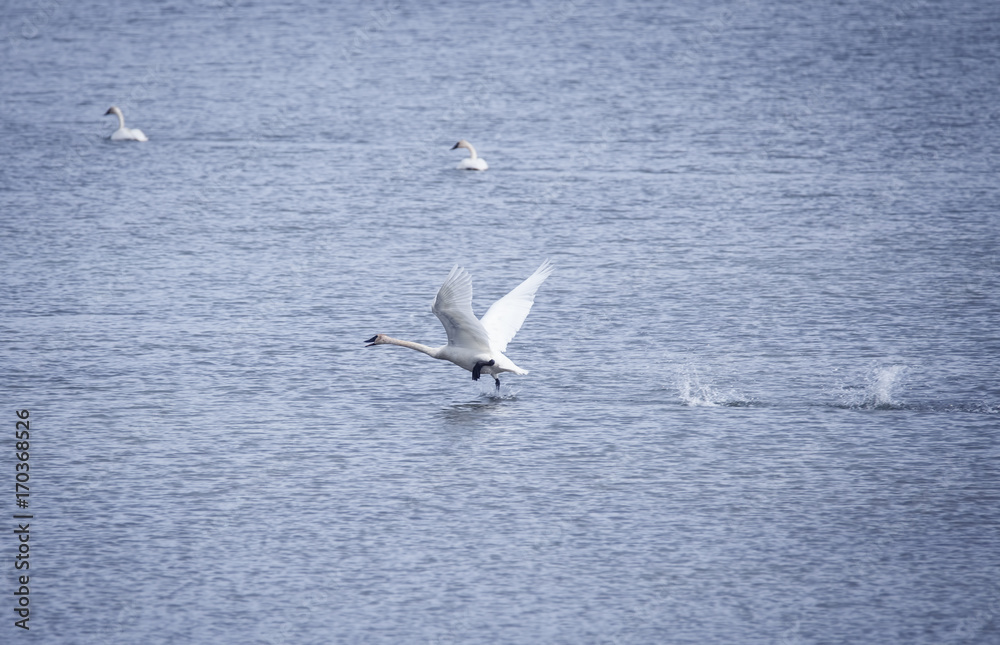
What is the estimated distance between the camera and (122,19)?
2530 inches

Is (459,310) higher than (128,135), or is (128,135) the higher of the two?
(459,310)

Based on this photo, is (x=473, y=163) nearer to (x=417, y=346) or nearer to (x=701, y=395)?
(x=417, y=346)

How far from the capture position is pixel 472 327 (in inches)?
696

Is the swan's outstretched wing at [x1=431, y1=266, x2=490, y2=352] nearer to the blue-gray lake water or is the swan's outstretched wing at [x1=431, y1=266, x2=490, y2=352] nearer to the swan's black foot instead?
the swan's black foot

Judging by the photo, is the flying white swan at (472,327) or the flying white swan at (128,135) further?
the flying white swan at (128,135)

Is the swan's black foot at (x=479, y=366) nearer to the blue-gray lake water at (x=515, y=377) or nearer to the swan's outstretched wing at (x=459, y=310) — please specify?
the swan's outstretched wing at (x=459, y=310)

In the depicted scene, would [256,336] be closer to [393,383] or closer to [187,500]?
[393,383]

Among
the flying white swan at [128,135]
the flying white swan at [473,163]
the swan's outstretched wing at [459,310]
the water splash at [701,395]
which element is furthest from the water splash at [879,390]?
the flying white swan at [128,135]

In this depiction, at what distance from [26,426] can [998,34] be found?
47.1 m

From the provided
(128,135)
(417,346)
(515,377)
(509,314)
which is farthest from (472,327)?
(128,135)

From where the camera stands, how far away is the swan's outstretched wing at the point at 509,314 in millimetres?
18453

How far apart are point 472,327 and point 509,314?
1.31 metres

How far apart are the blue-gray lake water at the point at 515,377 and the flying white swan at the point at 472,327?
0.61m

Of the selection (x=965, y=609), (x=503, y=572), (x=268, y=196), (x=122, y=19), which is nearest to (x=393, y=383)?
(x=503, y=572)
